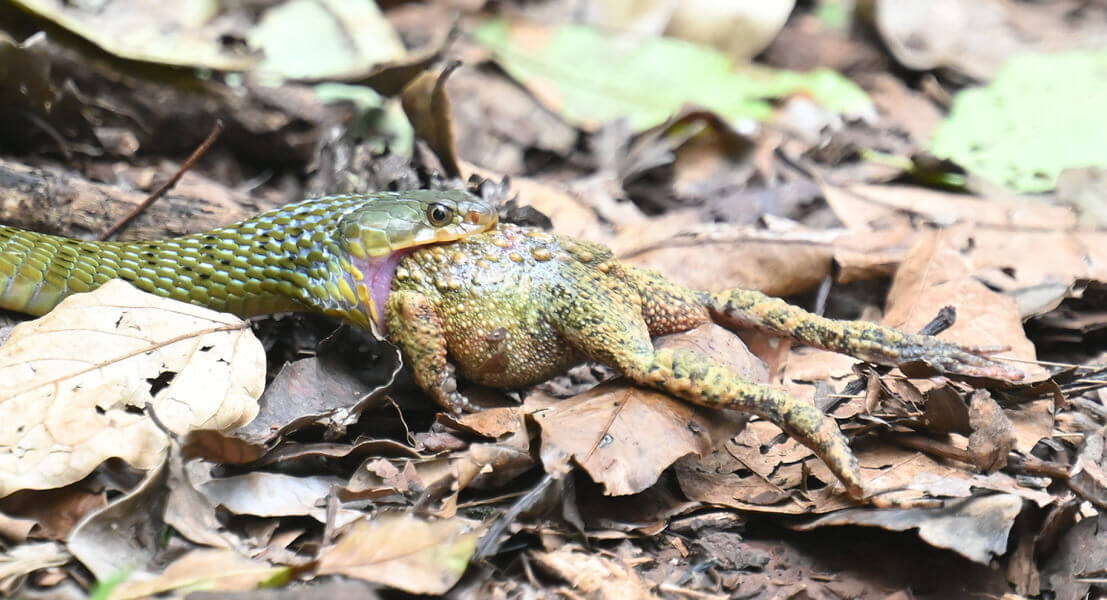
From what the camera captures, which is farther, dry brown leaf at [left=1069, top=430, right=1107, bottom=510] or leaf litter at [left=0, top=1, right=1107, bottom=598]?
dry brown leaf at [left=1069, top=430, right=1107, bottom=510]

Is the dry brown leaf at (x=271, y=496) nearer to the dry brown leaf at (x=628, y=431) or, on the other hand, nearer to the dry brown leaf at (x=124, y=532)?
the dry brown leaf at (x=124, y=532)

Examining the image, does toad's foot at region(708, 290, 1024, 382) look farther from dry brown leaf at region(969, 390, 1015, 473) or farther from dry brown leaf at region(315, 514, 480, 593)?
dry brown leaf at region(315, 514, 480, 593)

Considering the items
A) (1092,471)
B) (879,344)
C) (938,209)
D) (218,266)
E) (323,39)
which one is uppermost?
(323,39)

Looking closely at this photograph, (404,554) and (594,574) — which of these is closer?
(404,554)

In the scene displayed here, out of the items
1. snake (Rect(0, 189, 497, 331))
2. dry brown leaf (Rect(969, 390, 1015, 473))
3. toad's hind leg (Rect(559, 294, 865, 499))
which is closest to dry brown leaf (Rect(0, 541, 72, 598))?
snake (Rect(0, 189, 497, 331))

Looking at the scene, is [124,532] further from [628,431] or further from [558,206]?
[558,206]

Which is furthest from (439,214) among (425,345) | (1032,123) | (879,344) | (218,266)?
(1032,123)

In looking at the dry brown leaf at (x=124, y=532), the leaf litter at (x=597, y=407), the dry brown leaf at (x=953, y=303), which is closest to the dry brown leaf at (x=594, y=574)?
the leaf litter at (x=597, y=407)
